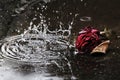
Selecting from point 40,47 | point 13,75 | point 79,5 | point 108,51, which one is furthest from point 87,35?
point 79,5

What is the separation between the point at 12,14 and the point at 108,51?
313 centimetres

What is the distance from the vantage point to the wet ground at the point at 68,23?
5711mm

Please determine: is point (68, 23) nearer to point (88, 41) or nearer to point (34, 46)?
point (34, 46)

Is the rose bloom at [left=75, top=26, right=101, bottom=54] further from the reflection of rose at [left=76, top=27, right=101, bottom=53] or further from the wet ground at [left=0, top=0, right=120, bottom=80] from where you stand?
the wet ground at [left=0, top=0, right=120, bottom=80]

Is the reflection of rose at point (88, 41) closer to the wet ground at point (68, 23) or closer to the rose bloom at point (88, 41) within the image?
the rose bloom at point (88, 41)

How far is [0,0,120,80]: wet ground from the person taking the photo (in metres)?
5.71

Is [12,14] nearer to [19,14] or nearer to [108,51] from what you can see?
[19,14]

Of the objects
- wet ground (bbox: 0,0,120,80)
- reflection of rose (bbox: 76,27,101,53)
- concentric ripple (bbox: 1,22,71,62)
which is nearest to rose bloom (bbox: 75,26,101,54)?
reflection of rose (bbox: 76,27,101,53)

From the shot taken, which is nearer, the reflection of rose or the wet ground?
the wet ground

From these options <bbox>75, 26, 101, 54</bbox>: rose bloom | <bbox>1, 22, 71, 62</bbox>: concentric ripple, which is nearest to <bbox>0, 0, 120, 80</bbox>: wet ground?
<bbox>75, 26, 101, 54</bbox>: rose bloom

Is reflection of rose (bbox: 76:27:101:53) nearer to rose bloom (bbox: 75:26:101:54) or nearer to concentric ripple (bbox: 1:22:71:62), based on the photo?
rose bloom (bbox: 75:26:101:54)

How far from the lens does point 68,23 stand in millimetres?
7863

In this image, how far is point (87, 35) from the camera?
21.0ft

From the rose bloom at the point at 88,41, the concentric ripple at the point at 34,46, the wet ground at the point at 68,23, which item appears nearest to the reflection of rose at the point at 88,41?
the rose bloom at the point at 88,41
